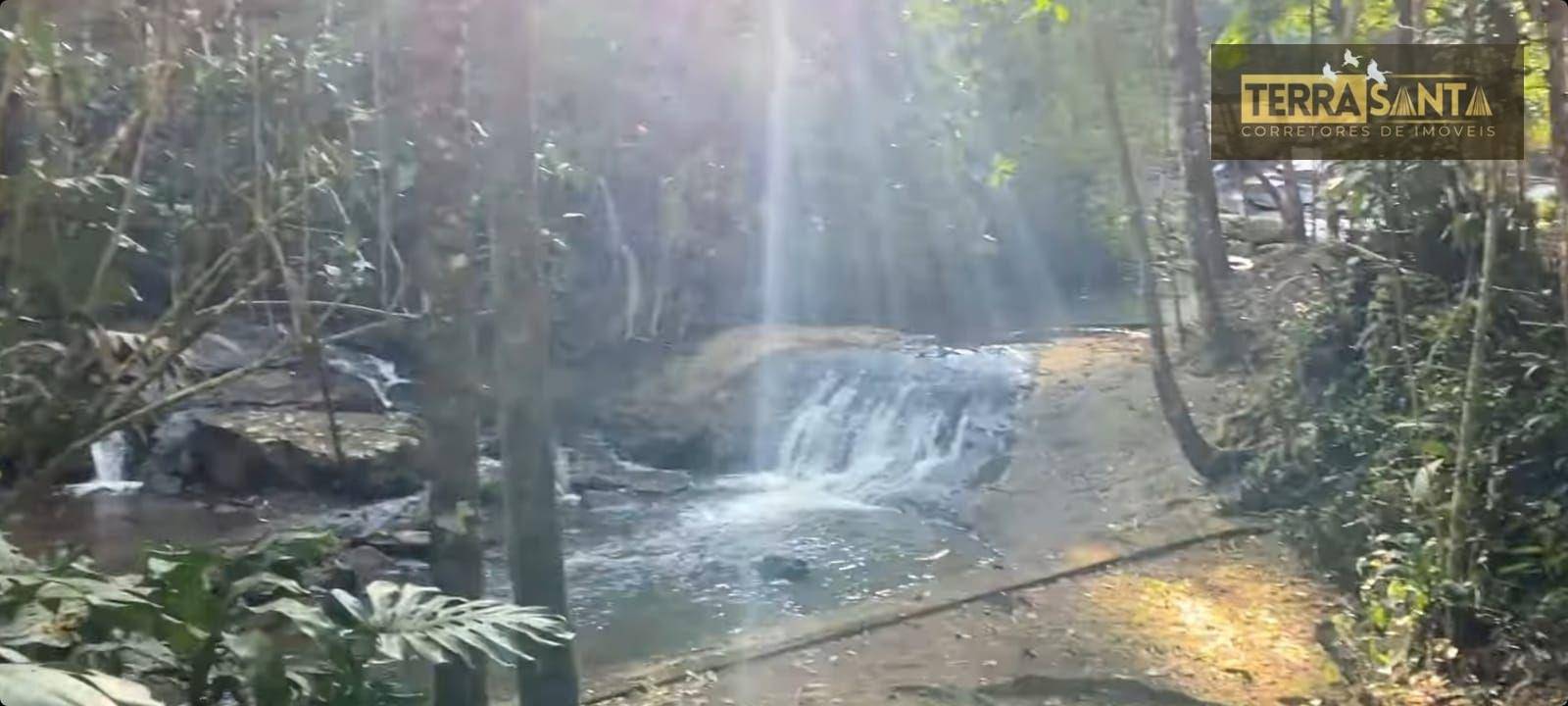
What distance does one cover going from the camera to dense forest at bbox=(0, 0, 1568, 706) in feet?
13.0

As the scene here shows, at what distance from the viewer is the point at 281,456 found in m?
10.7

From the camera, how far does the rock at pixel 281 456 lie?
10.6 metres

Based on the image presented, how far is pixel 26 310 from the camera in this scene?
473 cm

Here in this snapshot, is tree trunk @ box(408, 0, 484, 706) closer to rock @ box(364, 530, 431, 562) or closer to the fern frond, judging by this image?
the fern frond

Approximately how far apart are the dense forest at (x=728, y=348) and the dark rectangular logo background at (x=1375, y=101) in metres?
0.08

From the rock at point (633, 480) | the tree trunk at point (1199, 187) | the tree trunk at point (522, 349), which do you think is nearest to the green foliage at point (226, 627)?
the tree trunk at point (522, 349)

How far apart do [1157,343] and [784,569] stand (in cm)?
255

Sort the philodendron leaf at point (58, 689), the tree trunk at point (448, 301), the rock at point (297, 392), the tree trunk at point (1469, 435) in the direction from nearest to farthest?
the philodendron leaf at point (58, 689), the tree trunk at point (448, 301), the tree trunk at point (1469, 435), the rock at point (297, 392)

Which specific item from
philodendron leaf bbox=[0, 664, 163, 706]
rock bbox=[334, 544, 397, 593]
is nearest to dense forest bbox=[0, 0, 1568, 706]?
philodendron leaf bbox=[0, 664, 163, 706]

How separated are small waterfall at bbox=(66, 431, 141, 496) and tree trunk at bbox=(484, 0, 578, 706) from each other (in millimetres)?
8171

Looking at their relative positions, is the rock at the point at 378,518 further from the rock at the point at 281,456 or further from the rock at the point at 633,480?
the rock at the point at 633,480

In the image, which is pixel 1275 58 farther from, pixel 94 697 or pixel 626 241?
pixel 626 241

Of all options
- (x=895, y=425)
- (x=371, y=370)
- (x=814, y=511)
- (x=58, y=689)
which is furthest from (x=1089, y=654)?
(x=371, y=370)

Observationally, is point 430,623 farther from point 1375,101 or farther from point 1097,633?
point 1375,101
